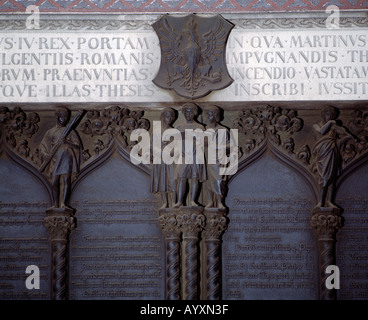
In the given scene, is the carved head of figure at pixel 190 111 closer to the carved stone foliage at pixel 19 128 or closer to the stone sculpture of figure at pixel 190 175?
the stone sculpture of figure at pixel 190 175

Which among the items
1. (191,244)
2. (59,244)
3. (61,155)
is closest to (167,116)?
(61,155)

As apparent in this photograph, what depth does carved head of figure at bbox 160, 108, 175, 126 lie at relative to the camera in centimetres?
1217

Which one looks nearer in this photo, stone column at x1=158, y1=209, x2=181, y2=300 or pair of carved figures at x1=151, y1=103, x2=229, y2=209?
stone column at x1=158, y1=209, x2=181, y2=300

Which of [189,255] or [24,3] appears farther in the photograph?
[24,3]

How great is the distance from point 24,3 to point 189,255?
177 inches

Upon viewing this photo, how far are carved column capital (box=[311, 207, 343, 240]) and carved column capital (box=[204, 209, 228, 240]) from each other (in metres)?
1.30

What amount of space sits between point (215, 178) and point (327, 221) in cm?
169

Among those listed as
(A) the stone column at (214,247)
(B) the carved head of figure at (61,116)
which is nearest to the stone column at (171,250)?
(A) the stone column at (214,247)

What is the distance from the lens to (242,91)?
40.4 ft

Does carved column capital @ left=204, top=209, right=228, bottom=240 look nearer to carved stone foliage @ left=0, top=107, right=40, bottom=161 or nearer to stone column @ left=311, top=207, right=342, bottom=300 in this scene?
stone column @ left=311, top=207, right=342, bottom=300

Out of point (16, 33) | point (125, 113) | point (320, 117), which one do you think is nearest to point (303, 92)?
point (320, 117)

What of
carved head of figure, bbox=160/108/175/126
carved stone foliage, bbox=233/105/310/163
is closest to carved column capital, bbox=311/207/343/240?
carved stone foliage, bbox=233/105/310/163

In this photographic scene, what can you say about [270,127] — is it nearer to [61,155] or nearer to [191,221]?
[191,221]

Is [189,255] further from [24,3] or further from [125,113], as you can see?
[24,3]
